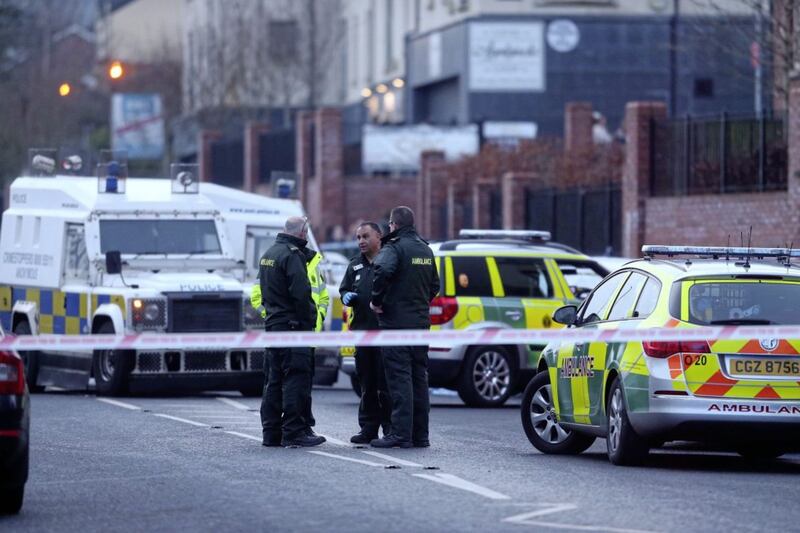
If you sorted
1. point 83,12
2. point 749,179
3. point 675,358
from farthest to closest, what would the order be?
point 83,12 < point 749,179 < point 675,358

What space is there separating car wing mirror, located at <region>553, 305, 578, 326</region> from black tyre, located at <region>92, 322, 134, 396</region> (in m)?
8.06

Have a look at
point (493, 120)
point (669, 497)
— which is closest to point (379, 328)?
point (669, 497)

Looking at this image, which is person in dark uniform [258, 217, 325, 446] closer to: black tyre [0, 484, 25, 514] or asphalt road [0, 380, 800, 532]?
asphalt road [0, 380, 800, 532]

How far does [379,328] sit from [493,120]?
143 feet

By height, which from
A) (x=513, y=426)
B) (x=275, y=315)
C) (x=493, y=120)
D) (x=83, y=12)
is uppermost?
(x=83, y=12)

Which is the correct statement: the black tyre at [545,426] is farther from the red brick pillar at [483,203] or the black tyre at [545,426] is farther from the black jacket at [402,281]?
the red brick pillar at [483,203]

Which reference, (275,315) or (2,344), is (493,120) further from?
(2,344)

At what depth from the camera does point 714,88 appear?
5972 centimetres

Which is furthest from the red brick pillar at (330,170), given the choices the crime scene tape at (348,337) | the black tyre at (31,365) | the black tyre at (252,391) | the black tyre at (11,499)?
the black tyre at (11,499)

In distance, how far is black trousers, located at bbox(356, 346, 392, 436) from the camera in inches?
619

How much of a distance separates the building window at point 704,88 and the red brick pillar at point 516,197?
20.4 meters

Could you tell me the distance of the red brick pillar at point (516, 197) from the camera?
40.1 m

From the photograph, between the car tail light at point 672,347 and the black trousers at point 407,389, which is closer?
the car tail light at point 672,347

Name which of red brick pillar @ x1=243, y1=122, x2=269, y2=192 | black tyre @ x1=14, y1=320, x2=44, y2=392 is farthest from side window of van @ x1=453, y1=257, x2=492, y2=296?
red brick pillar @ x1=243, y1=122, x2=269, y2=192
